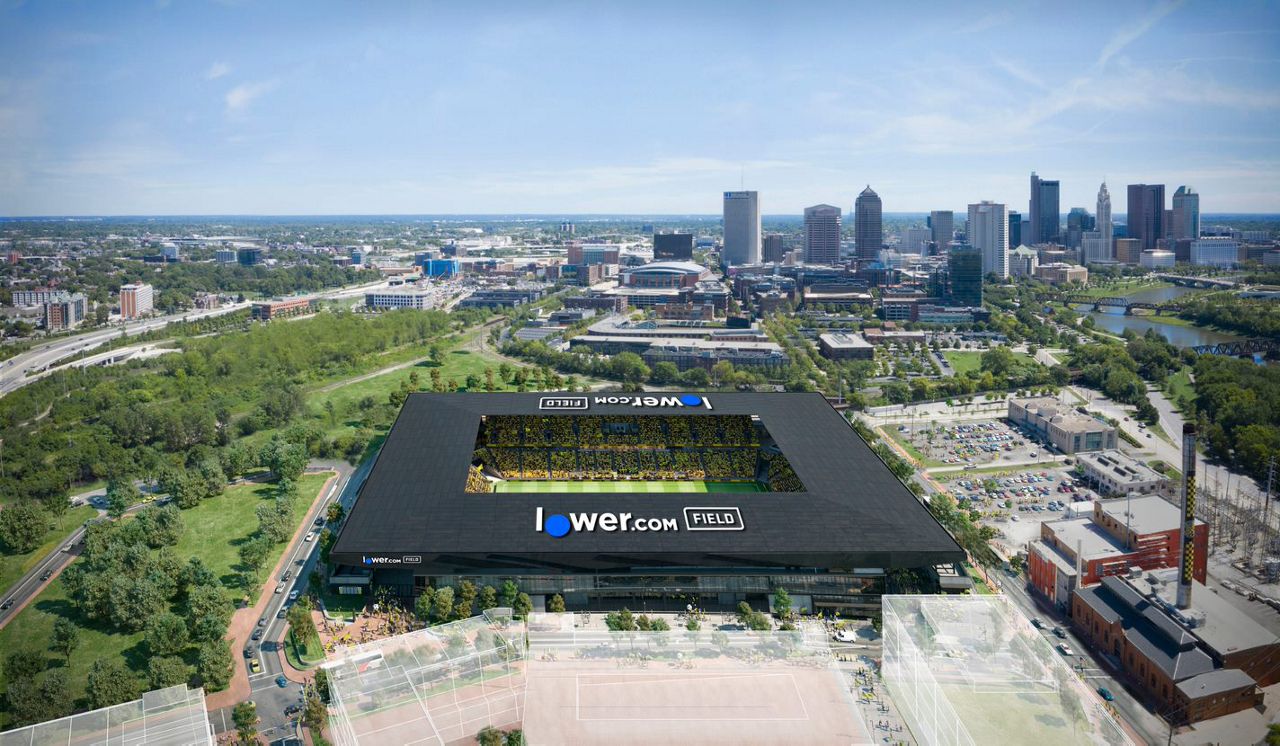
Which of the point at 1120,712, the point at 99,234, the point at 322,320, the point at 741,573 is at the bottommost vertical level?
the point at 1120,712

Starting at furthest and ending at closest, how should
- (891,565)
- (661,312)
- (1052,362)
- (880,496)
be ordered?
(661,312) < (1052,362) < (880,496) < (891,565)

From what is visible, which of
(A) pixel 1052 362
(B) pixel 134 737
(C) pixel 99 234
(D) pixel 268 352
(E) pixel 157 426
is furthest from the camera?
(C) pixel 99 234

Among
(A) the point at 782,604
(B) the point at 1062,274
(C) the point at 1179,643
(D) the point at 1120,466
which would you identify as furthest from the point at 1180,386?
(B) the point at 1062,274

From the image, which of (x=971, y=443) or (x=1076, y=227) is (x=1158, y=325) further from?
(x=1076, y=227)

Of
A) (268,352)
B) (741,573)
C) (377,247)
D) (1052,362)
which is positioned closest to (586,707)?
(741,573)

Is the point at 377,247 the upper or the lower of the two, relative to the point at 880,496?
upper

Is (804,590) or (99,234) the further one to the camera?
(99,234)

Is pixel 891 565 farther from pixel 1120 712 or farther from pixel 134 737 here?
pixel 134 737
